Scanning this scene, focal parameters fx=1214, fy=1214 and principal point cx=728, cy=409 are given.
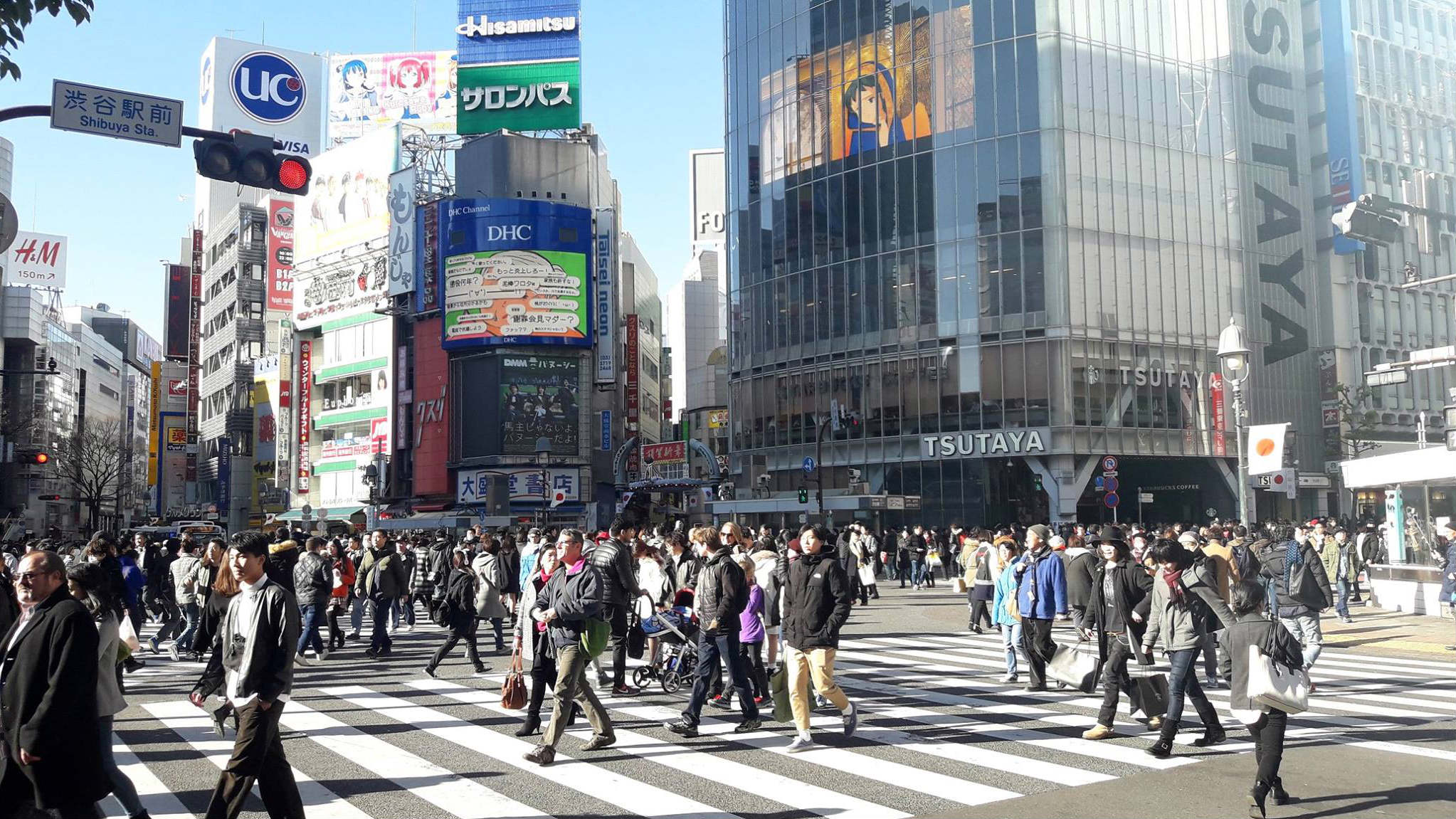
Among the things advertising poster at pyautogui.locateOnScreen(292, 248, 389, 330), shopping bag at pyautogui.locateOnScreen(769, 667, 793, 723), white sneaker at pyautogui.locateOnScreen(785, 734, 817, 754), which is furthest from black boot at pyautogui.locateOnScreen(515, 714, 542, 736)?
advertising poster at pyautogui.locateOnScreen(292, 248, 389, 330)

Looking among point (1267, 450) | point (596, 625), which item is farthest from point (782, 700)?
point (1267, 450)

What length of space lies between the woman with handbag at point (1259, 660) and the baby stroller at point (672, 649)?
6.68 meters

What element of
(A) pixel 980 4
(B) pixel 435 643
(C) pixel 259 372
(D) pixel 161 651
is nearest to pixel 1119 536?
(B) pixel 435 643

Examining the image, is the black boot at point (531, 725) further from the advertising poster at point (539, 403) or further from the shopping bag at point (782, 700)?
the advertising poster at point (539, 403)

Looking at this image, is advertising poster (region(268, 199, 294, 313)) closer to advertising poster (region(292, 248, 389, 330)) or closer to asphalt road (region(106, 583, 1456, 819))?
advertising poster (region(292, 248, 389, 330))

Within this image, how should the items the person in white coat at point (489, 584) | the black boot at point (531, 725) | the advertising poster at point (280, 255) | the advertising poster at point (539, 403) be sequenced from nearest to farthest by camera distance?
the black boot at point (531, 725) < the person in white coat at point (489, 584) < the advertising poster at point (539, 403) < the advertising poster at point (280, 255)

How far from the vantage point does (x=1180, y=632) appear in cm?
934

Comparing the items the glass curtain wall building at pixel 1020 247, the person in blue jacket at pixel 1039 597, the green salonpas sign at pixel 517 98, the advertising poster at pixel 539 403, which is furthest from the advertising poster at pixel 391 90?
the person in blue jacket at pixel 1039 597

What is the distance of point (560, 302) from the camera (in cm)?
6619

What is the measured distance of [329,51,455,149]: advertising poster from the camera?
85.1 metres

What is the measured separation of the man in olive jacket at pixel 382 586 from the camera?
17.9m

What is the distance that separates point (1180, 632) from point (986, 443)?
142 ft

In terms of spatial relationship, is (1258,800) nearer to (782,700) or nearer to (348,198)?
(782,700)

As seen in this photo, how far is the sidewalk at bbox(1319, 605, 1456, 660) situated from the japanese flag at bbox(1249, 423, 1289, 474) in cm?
291
